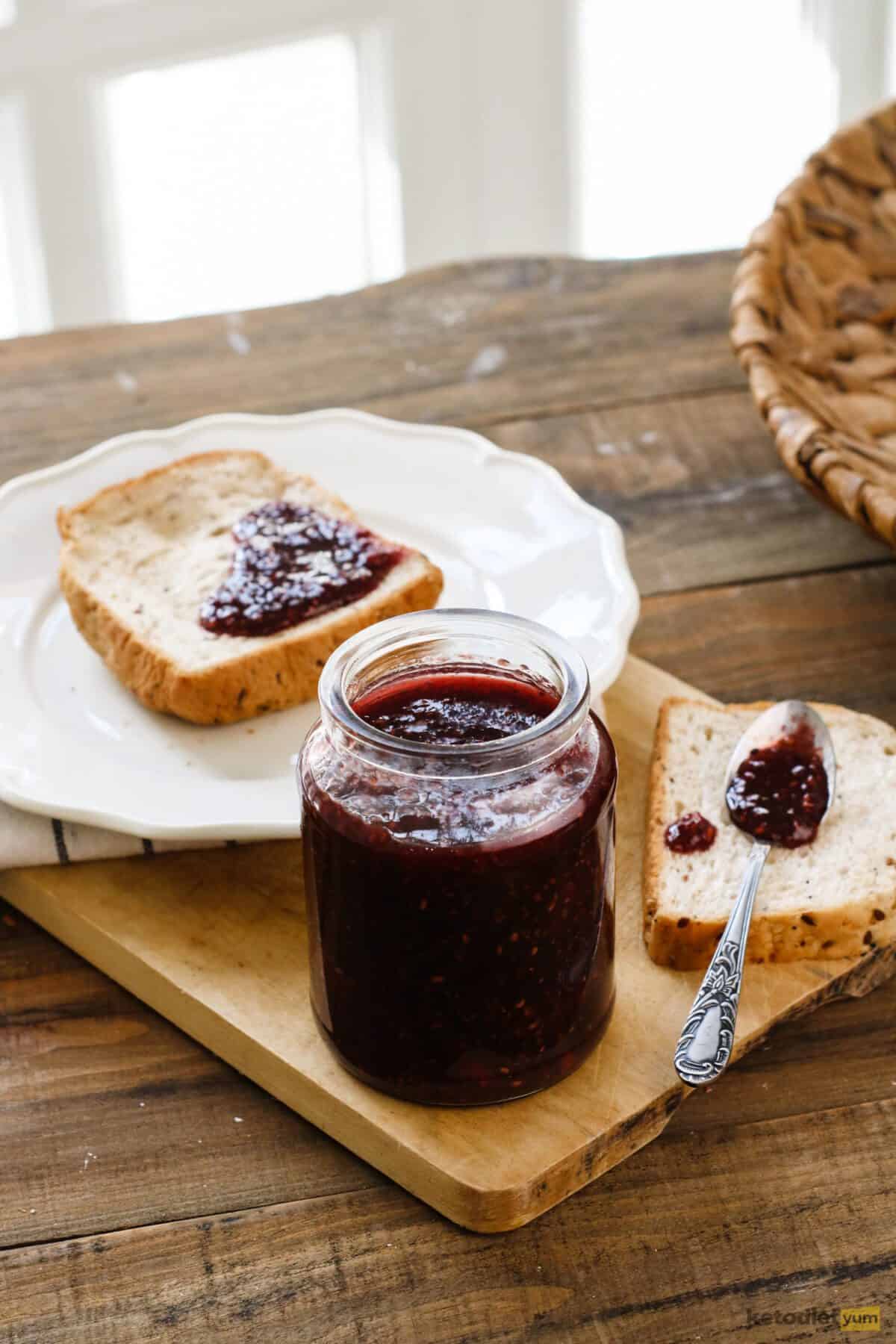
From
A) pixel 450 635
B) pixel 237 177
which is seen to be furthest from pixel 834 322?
pixel 237 177

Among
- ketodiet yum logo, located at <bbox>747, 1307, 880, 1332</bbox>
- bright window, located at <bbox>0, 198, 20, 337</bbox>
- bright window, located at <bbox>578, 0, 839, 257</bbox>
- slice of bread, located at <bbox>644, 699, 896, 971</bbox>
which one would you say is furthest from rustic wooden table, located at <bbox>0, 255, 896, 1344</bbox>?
bright window, located at <bbox>578, 0, 839, 257</bbox>

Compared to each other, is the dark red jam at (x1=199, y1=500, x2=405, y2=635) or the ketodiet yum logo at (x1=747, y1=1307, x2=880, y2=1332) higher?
the dark red jam at (x1=199, y1=500, x2=405, y2=635)

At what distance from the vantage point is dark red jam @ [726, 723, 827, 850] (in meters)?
1.81

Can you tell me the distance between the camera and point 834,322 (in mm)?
2787

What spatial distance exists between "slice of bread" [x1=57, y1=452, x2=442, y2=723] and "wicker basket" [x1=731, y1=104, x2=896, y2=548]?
0.63 meters

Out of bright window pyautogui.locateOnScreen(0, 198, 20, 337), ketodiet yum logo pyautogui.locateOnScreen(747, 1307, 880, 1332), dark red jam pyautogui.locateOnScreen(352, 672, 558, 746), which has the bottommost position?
bright window pyautogui.locateOnScreen(0, 198, 20, 337)

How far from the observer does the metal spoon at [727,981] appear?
1.48 metres

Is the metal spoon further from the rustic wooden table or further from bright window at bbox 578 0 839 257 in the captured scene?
bright window at bbox 578 0 839 257

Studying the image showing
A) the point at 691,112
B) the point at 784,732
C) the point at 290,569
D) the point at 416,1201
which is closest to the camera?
the point at 416,1201

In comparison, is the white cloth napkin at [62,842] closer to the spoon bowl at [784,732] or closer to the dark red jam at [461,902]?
the dark red jam at [461,902]

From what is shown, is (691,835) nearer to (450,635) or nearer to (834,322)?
(450,635)

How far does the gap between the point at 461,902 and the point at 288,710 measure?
2.45ft

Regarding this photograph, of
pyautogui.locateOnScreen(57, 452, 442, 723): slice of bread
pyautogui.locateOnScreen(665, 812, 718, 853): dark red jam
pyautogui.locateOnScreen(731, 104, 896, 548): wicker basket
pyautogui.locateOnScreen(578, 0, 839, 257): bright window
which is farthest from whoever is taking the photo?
pyautogui.locateOnScreen(578, 0, 839, 257): bright window

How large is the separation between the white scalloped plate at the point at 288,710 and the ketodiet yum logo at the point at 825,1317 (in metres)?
0.73
